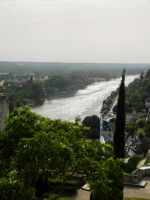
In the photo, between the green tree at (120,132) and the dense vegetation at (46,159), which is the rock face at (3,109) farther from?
the dense vegetation at (46,159)

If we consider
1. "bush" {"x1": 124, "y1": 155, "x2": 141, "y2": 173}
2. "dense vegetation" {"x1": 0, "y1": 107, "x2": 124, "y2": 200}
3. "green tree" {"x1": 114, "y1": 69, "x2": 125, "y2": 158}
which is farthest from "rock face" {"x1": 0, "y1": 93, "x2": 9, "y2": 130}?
"bush" {"x1": 124, "y1": 155, "x2": 141, "y2": 173}

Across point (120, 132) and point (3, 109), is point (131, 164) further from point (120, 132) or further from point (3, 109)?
point (3, 109)

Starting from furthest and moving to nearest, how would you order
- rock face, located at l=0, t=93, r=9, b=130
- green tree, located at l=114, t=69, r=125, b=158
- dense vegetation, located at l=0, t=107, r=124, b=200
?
rock face, located at l=0, t=93, r=9, b=130
green tree, located at l=114, t=69, r=125, b=158
dense vegetation, located at l=0, t=107, r=124, b=200

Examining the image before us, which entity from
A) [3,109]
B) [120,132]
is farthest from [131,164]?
[3,109]

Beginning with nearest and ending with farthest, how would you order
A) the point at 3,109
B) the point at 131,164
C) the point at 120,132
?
the point at 120,132, the point at 3,109, the point at 131,164

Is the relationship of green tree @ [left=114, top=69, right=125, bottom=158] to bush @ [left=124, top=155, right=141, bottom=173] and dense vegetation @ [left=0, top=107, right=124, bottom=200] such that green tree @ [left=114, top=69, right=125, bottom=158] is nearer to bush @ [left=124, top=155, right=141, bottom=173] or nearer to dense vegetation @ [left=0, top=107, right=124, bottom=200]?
dense vegetation @ [left=0, top=107, right=124, bottom=200]

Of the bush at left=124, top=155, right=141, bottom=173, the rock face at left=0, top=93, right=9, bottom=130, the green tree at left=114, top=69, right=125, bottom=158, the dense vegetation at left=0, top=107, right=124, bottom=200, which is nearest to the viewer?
the dense vegetation at left=0, top=107, right=124, bottom=200

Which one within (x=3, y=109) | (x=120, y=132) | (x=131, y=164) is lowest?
(x=131, y=164)

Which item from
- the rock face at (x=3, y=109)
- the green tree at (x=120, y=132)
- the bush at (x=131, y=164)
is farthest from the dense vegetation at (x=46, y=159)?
the bush at (x=131, y=164)
